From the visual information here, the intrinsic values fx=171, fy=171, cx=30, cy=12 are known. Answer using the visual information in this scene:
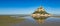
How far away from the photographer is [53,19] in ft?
19.4

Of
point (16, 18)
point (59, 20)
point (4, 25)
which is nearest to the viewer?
point (4, 25)

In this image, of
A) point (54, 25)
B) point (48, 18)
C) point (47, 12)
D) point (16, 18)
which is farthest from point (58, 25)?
point (16, 18)

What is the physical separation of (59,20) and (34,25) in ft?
3.76

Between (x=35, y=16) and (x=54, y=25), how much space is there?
3.20 ft

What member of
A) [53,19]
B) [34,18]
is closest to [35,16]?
[34,18]

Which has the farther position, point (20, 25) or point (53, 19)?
point (53, 19)

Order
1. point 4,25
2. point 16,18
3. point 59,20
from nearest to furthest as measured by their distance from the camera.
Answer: point 4,25 → point 59,20 → point 16,18

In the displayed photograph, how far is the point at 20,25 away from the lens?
4965mm

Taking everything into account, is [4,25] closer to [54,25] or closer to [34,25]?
[34,25]

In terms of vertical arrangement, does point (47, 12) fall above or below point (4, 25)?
above

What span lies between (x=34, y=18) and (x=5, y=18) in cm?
101

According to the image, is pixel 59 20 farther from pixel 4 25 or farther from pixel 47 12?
pixel 4 25

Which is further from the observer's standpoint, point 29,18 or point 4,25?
point 29,18

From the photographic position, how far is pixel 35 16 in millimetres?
5742
